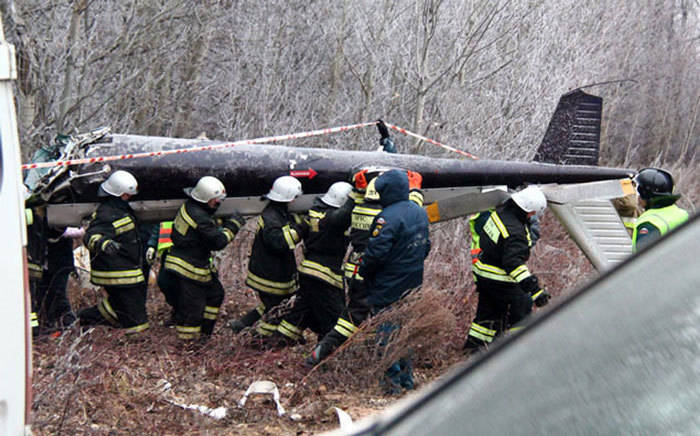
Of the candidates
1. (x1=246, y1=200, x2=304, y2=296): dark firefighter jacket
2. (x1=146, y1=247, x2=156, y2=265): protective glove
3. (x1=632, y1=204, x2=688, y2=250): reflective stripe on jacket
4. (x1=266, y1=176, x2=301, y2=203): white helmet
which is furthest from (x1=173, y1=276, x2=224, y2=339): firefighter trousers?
(x1=632, y1=204, x2=688, y2=250): reflective stripe on jacket

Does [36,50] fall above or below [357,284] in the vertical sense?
above

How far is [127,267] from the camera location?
6.77 m

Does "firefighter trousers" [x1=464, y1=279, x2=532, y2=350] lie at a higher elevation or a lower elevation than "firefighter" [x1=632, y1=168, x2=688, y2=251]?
lower

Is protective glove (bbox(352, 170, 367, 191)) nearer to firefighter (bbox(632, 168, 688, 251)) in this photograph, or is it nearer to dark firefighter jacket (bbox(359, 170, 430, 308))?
dark firefighter jacket (bbox(359, 170, 430, 308))

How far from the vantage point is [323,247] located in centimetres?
668

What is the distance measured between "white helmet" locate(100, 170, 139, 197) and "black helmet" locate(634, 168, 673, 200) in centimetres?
446

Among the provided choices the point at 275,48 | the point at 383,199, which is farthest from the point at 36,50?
the point at 383,199

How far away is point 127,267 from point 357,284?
231cm

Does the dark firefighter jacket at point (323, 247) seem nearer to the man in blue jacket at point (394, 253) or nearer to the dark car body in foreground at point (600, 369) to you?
the man in blue jacket at point (394, 253)

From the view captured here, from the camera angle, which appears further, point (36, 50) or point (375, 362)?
point (36, 50)

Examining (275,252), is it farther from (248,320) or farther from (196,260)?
(248,320)

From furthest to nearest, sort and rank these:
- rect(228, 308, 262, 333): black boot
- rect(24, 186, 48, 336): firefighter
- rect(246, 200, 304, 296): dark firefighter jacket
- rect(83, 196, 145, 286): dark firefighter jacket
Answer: rect(228, 308, 262, 333): black boot < rect(246, 200, 304, 296): dark firefighter jacket < rect(83, 196, 145, 286): dark firefighter jacket < rect(24, 186, 48, 336): firefighter

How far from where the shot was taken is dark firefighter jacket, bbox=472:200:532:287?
6262mm

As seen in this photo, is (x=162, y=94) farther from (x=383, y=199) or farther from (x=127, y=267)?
(x=383, y=199)
